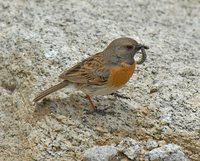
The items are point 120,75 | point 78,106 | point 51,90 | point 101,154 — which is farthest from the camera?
point 78,106

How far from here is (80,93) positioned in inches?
300

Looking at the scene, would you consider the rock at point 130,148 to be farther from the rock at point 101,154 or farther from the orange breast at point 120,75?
the orange breast at point 120,75

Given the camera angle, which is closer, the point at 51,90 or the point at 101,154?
the point at 101,154

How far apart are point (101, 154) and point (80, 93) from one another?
141 cm

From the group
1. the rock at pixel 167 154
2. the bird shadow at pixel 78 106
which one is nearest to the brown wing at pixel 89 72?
the bird shadow at pixel 78 106

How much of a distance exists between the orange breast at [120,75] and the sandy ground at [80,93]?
40cm

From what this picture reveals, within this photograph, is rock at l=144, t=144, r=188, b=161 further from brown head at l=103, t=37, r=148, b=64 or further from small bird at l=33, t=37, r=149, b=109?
brown head at l=103, t=37, r=148, b=64

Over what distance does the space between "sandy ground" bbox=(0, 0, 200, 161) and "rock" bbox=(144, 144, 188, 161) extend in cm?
17

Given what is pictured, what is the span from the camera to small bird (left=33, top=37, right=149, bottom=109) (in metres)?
7.08

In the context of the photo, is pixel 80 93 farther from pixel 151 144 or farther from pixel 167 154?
pixel 167 154

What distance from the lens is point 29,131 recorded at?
706cm

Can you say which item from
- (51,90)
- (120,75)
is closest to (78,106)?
(51,90)

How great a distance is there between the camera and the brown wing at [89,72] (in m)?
7.12

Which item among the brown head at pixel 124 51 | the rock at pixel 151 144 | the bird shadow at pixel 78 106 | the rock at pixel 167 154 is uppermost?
the brown head at pixel 124 51
